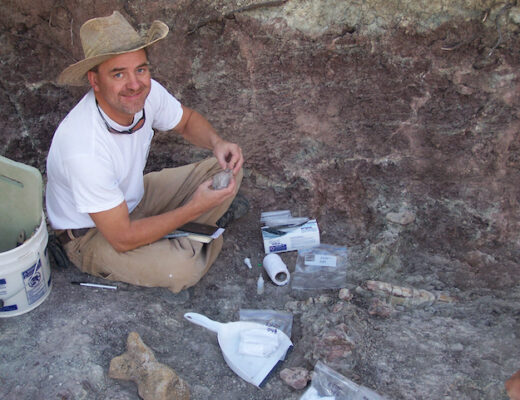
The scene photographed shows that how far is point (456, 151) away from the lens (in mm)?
3326

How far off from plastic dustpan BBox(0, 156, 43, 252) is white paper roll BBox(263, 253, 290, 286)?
135 cm

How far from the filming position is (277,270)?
3.18 meters

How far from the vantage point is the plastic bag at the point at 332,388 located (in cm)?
240

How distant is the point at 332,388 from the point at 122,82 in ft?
5.90

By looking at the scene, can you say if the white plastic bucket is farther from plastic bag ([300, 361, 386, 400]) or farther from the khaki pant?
plastic bag ([300, 361, 386, 400])

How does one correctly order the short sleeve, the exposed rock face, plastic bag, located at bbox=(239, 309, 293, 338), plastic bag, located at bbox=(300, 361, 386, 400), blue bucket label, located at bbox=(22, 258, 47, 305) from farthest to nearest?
the exposed rock face
plastic bag, located at bbox=(239, 309, 293, 338)
blue bucket label, located at bbox=(22, 258, 47, 305)
the short sleeve
plastic bag, located at bbox=(300, 361, 386, 400)

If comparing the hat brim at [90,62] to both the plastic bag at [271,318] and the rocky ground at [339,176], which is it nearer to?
the rocky ground at [339,176]

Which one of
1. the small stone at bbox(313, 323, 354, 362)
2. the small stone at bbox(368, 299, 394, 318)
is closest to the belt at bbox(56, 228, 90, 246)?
the small stone at bbox(313, 323, 354, 362)

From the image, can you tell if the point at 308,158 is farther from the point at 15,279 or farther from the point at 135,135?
the point at 15,279

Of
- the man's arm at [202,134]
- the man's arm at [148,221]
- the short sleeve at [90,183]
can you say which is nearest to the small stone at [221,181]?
the man's arm at [148,221]

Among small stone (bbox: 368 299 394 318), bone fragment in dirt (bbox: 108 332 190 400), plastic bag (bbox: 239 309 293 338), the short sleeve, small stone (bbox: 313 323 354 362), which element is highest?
the short sleeve

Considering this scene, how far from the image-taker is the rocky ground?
258 centimetres

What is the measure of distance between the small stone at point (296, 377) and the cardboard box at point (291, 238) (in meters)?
1.04

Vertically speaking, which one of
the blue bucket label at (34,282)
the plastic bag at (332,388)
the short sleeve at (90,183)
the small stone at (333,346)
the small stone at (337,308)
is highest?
the short sleeve at (90,183)
